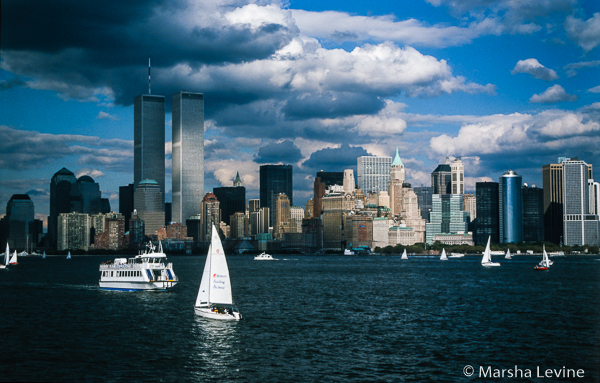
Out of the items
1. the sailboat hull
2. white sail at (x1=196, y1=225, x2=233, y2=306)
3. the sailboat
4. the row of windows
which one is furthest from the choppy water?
the row of windows

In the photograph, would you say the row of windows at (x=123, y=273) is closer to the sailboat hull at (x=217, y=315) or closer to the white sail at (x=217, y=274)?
the sailboat hull at (x=217, y=315)

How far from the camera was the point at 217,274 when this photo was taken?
257 feet

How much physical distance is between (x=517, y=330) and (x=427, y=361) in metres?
22.6

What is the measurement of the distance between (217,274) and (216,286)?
1896 mm

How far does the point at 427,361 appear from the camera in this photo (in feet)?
191

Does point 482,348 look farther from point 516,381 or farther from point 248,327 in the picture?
point 248,327

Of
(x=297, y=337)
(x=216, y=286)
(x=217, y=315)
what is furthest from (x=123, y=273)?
(x=297, y=337)

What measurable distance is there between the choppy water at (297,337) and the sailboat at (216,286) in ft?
5.69

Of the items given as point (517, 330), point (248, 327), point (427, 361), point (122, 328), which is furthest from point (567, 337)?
point (122, 328)

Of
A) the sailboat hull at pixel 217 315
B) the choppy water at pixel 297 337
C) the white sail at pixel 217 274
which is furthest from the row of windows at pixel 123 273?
the white sail at pixel 217 274

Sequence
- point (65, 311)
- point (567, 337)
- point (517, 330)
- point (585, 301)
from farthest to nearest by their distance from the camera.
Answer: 1. point (585, 301)
2. point (65, 311)
3. point (517, 330)
4. point (567, 337)

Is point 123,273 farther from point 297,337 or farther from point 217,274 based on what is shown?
point 297,337

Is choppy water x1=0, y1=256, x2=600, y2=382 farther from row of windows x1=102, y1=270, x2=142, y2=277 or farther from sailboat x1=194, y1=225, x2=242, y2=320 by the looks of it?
row of windows x1=102, y1=270, x2=142, y2=277

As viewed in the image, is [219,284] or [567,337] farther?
[219,284]
